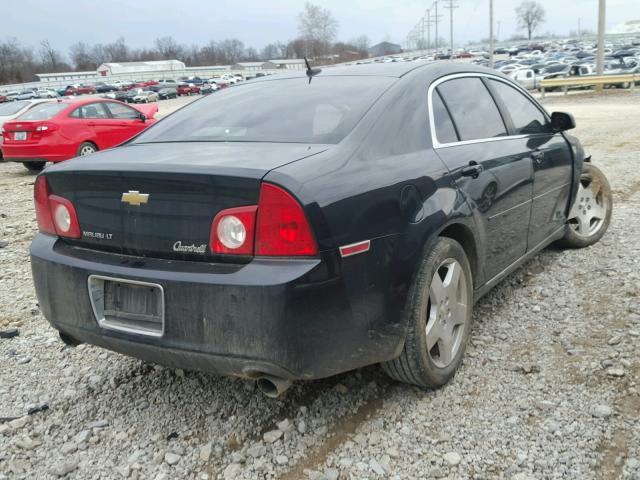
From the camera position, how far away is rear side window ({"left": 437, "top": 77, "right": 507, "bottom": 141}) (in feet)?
11.2

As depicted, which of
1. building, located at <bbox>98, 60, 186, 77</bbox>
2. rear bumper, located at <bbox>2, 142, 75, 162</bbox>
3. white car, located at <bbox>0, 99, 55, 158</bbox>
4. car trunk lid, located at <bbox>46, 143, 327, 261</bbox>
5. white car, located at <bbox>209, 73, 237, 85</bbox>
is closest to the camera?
car trunk lid, located at <bbox>46, 143, 327, 261</bbox>

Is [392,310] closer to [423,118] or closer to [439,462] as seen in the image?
[439,462]

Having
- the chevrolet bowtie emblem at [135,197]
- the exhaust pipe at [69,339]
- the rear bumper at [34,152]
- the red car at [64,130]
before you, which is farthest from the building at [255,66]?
the chevrolet bowtie emblem at [135,197]

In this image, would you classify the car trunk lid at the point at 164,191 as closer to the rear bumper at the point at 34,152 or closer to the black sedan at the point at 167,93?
the rear bumper at the point at 34,152

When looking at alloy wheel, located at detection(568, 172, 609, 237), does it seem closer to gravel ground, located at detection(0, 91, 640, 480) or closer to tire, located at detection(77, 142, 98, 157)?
gravel ground, located at detection(0, 91, 640, 480)

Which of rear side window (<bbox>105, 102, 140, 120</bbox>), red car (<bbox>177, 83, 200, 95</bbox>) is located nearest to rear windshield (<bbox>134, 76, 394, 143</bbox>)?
rear side window (<bbox>105, 102, 140, 120</bbox>)

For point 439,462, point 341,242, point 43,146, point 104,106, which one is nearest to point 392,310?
point 341,242

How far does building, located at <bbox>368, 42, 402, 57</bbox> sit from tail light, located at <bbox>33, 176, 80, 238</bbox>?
496 feet

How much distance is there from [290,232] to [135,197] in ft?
2.37

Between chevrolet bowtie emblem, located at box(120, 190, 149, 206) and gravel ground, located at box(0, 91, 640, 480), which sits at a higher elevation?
chevrolet bowtie emblem, located at box(120, 190, 149, 206)

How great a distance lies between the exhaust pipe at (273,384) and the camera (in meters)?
2.43

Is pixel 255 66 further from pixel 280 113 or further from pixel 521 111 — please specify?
pixel 280 113

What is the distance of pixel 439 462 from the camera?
2.49m

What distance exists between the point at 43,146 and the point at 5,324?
Result: 7972 millimetres
